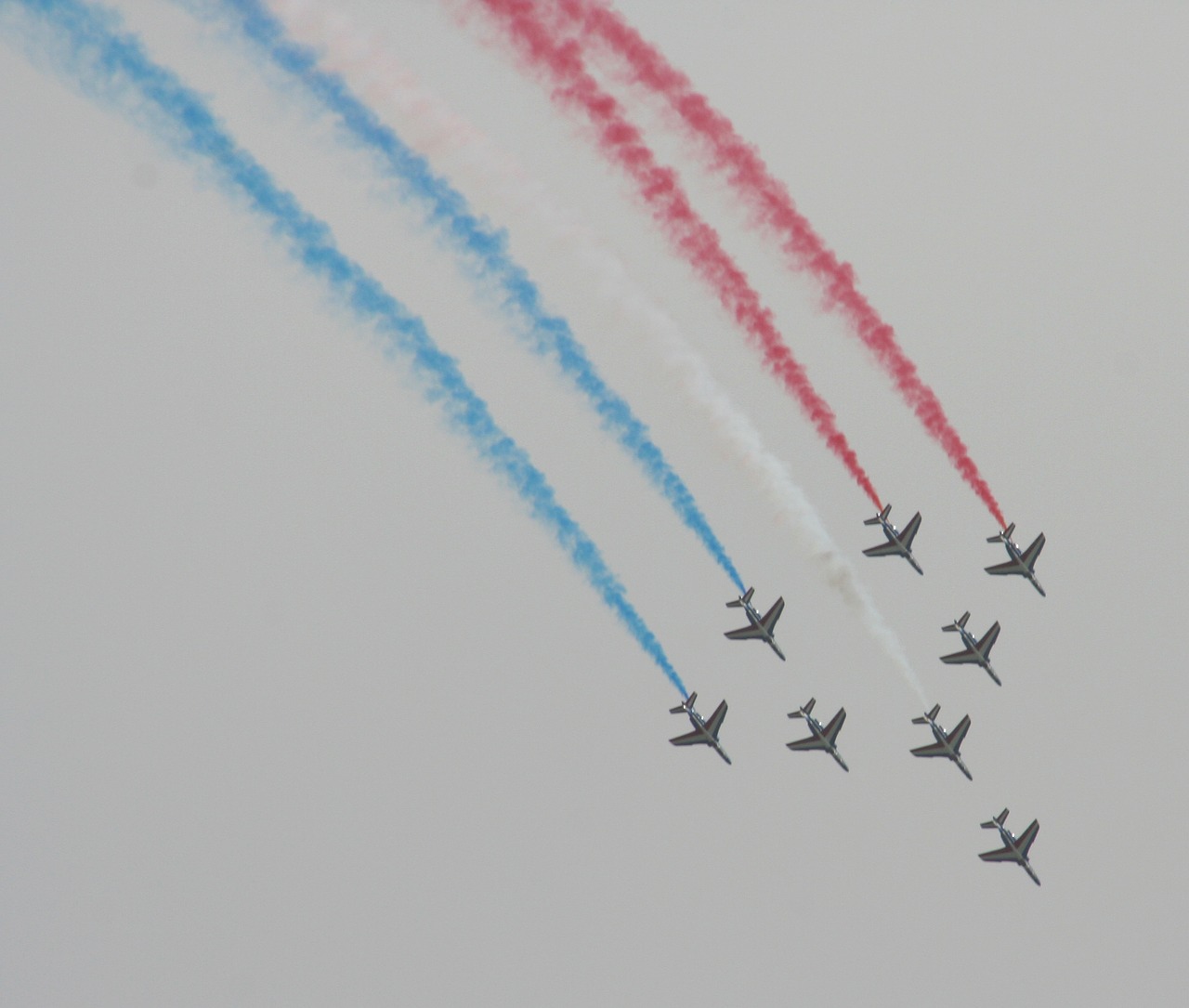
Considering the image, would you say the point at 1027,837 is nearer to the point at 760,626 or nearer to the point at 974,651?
the point at 974,651

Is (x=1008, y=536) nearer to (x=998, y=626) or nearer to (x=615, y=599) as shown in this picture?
(x=998, y=626)

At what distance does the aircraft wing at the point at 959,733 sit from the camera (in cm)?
4700

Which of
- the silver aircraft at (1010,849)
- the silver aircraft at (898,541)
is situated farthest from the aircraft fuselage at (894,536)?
the silver aircraft at (1010,849)

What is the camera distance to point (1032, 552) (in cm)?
4672

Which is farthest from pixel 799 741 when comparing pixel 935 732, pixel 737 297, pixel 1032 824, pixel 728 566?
pixel 737 297

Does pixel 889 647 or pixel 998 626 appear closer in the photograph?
pixel 889 647

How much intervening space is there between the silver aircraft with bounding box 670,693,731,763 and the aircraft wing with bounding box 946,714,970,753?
603 cm

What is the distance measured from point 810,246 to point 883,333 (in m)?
2.94

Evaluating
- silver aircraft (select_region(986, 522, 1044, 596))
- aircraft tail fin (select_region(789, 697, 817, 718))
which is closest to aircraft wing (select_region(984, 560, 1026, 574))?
silver aircraft (select_region(986, 522, 1044, 596))

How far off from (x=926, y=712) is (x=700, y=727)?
577cm

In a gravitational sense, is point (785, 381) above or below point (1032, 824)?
above

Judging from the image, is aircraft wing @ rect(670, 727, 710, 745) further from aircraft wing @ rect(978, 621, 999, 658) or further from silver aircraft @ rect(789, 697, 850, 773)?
aircraft wing @ rect(978, 621, 999, 658)

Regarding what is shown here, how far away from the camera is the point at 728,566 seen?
3772 cm

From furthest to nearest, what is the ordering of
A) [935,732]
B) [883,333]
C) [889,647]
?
1. [935,732]
2. [889,647]
3. [883,333]
